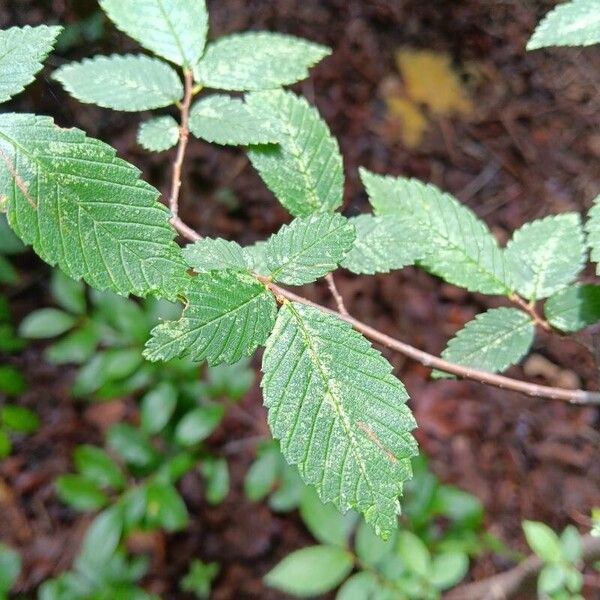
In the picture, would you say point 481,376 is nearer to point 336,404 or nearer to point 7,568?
point 336,404

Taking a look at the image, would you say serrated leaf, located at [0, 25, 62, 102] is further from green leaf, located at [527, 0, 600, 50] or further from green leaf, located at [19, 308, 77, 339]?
green leaf, located at [19, 308, 77, 339]

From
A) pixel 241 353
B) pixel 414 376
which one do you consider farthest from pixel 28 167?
pixel 414 376

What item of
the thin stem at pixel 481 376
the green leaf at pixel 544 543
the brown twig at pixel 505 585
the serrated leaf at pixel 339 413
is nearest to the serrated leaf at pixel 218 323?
the serrated leaf at pixel 339 413

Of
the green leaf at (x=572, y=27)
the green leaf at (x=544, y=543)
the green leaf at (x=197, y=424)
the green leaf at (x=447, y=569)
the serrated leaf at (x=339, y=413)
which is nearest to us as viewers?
the serrated leaf at (x=339, y=413)

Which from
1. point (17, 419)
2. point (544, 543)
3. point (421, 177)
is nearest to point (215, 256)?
point (544, 543)

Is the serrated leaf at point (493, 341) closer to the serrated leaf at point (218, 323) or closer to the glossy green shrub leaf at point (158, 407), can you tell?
the serrated leaf at point (218, 323)

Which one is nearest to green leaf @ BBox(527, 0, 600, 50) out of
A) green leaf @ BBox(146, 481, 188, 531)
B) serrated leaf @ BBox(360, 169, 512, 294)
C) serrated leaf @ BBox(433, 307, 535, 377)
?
serrated leaf @ BBox(360, 169, 512, 294)

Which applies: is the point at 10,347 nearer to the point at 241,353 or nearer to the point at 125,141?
the point at 125,141
